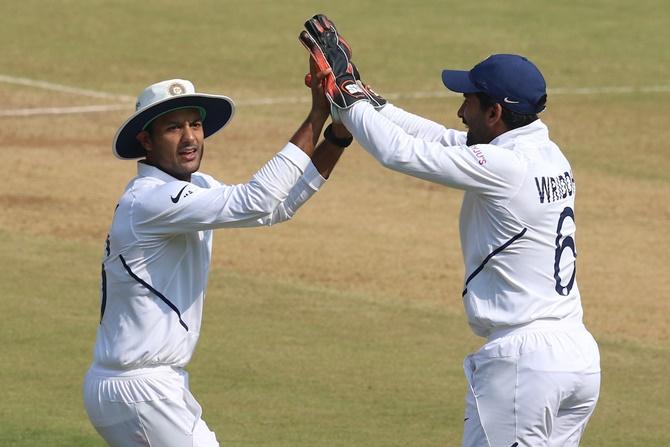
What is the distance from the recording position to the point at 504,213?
6.43 m

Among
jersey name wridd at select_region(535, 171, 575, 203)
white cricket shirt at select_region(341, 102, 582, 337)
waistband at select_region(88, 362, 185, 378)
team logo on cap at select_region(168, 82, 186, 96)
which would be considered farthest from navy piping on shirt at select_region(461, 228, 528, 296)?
team logo on cap at select_region(168, 82, 186, 96)

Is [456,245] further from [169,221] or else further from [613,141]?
[169,221]

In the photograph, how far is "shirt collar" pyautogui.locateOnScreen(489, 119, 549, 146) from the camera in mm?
6586

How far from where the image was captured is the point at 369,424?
973 cm

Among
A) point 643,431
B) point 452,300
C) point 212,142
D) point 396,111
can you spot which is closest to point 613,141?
point 212,142

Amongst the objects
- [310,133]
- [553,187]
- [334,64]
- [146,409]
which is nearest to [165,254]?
[146,409]

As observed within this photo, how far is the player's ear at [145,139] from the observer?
21.6 feet

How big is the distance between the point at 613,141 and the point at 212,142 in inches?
211

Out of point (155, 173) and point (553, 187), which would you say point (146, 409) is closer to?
point (155, 173)

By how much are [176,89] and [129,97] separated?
1586cm

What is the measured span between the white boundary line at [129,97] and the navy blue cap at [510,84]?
A: 48.8 feet

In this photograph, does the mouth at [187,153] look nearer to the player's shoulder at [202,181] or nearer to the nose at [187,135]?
the nose at [187,135]

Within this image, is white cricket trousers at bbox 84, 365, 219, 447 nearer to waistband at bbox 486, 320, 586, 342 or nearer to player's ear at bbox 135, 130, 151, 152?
player's ear at bbox 135, 130, 151, 152

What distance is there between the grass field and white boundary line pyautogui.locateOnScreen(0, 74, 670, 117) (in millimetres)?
67
